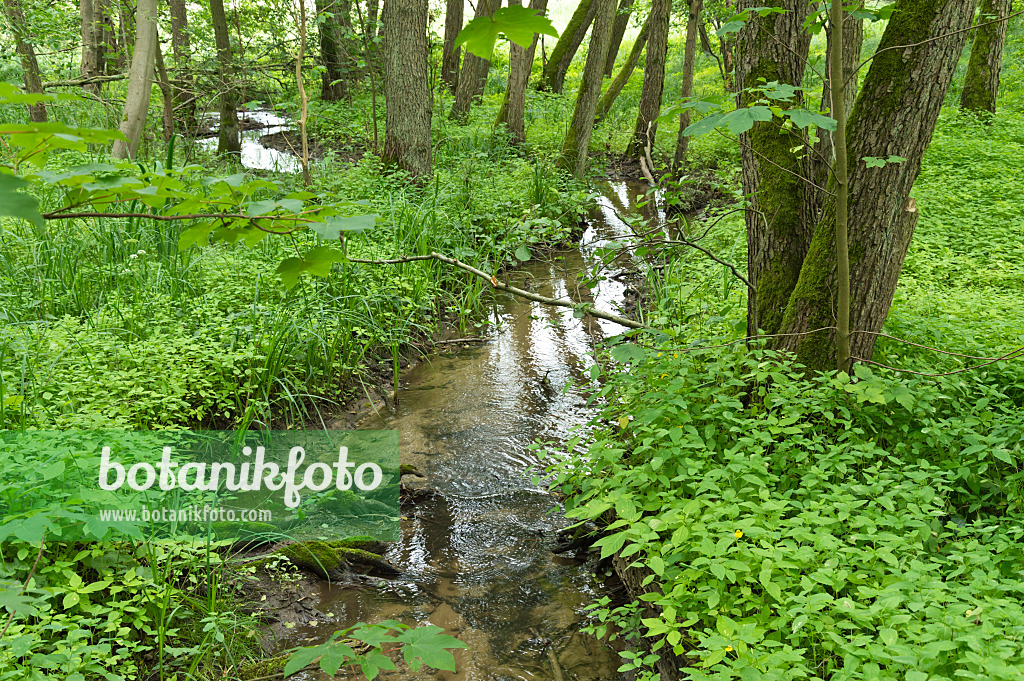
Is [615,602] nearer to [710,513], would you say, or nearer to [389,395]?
[710,513]

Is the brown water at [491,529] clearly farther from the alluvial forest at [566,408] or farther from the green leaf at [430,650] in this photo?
the green leaf at [430,650]

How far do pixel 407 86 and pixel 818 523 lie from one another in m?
7.67

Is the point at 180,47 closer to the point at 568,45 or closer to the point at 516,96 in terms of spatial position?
the point at 516,96

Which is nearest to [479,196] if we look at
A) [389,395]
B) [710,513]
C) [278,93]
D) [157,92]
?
[389,395]

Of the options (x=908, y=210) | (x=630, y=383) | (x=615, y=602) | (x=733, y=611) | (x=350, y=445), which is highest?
(x=908, y=210)

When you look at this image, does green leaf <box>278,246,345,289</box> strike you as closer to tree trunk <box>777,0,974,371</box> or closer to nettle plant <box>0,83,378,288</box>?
nettle plant <box>0,83,378,288</box>

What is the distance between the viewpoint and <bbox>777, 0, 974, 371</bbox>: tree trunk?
308 centimetres

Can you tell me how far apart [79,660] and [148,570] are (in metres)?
0.61

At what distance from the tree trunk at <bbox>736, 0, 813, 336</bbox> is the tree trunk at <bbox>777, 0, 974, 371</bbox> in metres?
0.17

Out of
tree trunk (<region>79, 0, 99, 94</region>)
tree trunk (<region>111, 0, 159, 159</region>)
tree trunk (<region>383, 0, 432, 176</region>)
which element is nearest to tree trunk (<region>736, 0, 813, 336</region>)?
tree trunk (<region>111, 0, 159, 159</region>)

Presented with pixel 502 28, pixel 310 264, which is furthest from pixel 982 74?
pixel 310 264

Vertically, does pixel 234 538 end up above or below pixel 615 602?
above

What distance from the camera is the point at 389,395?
205 inches

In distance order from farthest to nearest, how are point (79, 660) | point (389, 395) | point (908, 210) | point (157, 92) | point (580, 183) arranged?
point (157, 92) < point (580, 183) < point (389, 395) < point (908, 210) < point (79, 660)
